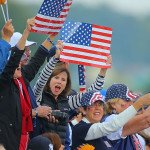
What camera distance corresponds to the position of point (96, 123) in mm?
7215

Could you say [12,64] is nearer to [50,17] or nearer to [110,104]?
[50,17]

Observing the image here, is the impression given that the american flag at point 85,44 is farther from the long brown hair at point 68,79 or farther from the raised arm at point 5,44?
the raised arm at point 5,44

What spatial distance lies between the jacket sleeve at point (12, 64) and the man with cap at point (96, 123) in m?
1.03

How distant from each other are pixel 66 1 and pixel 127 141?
1.54m

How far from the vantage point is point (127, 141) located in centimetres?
747

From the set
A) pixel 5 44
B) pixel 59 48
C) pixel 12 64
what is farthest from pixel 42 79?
pixel 5 44

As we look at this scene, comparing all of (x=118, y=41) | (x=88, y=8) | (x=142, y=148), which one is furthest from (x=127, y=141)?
(x=118, y=41)

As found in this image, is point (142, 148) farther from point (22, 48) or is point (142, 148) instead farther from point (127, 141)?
point (22, 48)

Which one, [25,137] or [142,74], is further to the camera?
[142,74]

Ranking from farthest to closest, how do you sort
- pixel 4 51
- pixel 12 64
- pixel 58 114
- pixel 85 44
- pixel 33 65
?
pixel 85 44, pixel 33 65, pixel 58 114, pixel 12 64, pixel 4 51

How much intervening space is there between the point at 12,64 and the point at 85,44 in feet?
6.24

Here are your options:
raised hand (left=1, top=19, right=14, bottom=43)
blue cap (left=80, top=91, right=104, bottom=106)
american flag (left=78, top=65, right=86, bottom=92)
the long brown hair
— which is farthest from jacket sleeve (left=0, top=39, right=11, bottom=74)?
american flag (left=78, top=65, right=86, bottom=92)

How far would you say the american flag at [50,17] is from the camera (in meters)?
7.33

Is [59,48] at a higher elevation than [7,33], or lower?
lower
